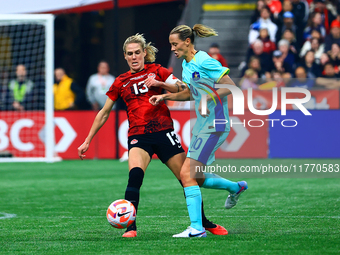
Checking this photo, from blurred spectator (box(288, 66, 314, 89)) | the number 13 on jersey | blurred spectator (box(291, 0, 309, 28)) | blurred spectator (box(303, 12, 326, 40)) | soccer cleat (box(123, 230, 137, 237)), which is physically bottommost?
soccer cleat (box(123, 230, 137, 237))

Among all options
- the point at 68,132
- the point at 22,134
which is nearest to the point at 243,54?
the point at 68,132

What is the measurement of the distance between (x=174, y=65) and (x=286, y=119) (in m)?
4.24

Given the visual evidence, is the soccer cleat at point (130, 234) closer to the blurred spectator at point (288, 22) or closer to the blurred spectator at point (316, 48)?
the blurred spectator at point (316, 48)

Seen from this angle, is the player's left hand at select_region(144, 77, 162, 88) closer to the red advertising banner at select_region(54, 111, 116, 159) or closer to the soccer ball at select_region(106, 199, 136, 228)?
the soccer ball at select_region(106, 199, 136, 228)

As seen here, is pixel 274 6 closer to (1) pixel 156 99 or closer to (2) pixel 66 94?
(2) pixel 66 94

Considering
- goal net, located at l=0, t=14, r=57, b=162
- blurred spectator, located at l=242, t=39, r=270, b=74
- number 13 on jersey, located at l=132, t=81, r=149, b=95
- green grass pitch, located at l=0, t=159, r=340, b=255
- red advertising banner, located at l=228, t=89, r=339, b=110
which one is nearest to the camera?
green grass pitch, located at l=0, t=159, r=340, b=255

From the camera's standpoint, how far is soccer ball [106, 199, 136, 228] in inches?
207

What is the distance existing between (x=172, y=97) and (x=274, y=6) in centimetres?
1126

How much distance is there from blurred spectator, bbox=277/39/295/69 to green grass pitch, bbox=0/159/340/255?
5.11 meters

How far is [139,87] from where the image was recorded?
5.73m

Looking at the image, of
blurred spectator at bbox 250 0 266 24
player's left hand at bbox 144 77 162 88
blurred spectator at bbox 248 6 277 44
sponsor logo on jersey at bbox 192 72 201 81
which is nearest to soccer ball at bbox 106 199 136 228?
player's left hand at bbox 144 77 162 88

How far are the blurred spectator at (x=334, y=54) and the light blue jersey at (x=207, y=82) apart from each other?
9518 mm

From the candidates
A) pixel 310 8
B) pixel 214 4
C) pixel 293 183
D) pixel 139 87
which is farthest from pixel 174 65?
pixel 139 87

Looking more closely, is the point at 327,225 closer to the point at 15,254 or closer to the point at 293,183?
the point at 15,254
